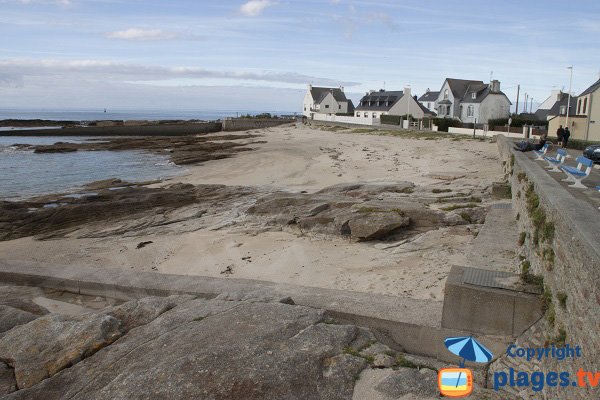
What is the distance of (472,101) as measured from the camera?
60.8 metres

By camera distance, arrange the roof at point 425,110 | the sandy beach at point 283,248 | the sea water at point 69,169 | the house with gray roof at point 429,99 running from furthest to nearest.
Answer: the house with gray roof at point 429,99, the roof at point 425,110, the sea water at point 69,169, the sandy beach at point 283,248

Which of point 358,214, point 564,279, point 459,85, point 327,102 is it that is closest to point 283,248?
point 358,214

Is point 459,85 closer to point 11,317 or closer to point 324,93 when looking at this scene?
point 324,93

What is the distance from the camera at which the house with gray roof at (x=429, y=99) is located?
7632 centimetres

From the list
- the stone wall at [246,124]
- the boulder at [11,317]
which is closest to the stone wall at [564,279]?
the boulder at [11,317]

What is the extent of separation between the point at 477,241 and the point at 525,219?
0.99 metres

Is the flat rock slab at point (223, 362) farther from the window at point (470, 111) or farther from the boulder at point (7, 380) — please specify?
the window at point (470, 111)

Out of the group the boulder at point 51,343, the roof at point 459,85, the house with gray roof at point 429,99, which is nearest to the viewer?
the boulder at point 51,343

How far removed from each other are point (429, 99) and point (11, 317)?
77863 mm

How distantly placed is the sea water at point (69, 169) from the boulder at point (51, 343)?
1844 cm

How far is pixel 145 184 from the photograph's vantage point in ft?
76.2

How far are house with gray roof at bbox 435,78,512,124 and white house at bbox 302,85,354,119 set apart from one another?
2693 cm

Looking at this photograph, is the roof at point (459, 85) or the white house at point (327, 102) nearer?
the roof at point (459, 85)

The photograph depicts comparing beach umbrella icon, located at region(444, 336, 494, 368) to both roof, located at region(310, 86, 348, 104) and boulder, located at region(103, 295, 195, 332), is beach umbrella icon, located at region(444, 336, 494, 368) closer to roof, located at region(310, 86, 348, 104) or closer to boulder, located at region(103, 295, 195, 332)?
boulder, located at region(103, 295, 195, 332)
